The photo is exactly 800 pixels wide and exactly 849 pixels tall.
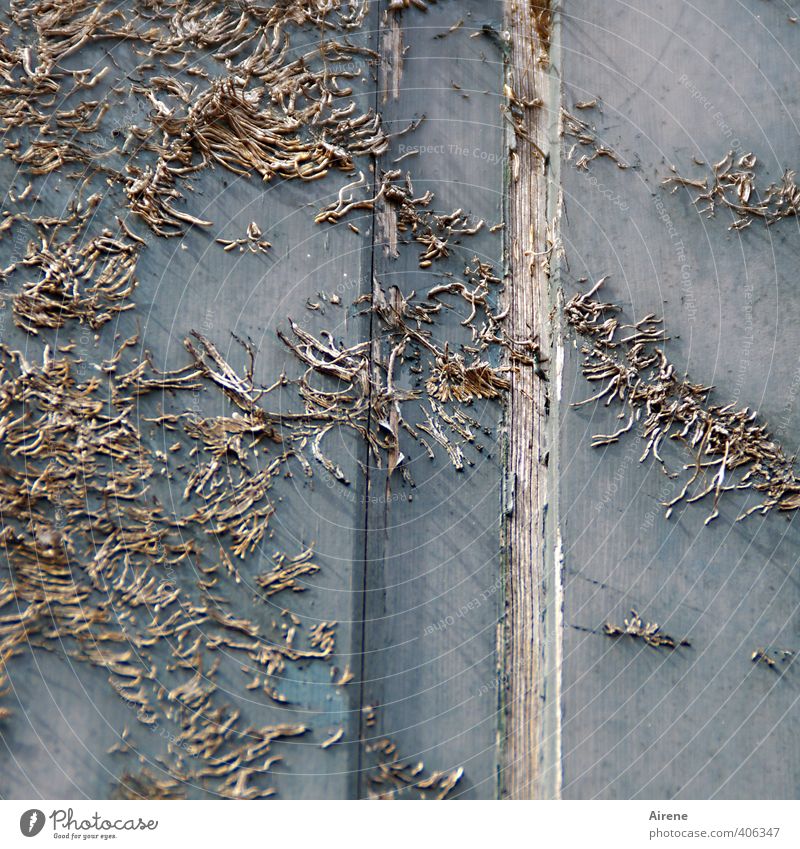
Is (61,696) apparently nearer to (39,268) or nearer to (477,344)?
(39,268)

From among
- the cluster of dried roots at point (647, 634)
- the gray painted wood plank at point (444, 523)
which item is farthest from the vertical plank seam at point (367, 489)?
the cluster of dried roots at point (647, 634)

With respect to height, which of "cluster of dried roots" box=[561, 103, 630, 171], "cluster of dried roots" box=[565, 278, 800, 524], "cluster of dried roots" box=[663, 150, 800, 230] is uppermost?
"cluster of dried roots" box=[561, 103, 630, 171]

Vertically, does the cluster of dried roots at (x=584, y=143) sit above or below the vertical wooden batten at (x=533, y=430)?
above

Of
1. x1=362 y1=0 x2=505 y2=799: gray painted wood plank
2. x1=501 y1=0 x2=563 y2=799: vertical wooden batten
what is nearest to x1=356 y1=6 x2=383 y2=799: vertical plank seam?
x1=362 y1=0 x2=505 y2=799: gray painted wood plank

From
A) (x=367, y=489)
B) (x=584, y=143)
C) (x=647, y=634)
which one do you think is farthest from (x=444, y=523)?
(x=584, y=143)

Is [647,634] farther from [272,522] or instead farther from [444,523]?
[272,522]

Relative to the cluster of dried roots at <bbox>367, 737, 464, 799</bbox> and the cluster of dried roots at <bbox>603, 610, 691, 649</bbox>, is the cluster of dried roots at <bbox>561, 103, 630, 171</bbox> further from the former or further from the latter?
the cluster of dried roots at <bbox>367, 737, 464, 799</bbox>

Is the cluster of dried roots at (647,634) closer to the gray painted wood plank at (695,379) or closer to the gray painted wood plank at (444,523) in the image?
the gray painted wood plank at (695,379)
